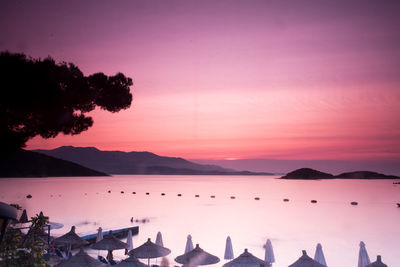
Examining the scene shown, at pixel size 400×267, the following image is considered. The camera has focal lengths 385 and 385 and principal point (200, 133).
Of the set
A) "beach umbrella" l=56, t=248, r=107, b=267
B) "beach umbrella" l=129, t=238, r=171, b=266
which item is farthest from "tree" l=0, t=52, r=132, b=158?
"beach umbrella" l=129, t=238, r=171, b=266

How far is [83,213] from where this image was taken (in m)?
70.8

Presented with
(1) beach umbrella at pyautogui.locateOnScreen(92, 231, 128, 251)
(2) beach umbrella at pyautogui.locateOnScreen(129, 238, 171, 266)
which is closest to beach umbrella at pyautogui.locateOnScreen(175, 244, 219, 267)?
(2) beach umbrella at pyautogui.locateOnScreen(129, 238, 171, 266)

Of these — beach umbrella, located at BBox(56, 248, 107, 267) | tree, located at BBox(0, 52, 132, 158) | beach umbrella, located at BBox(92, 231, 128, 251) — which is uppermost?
tree, located at BBox(0, 52, 132, 158)

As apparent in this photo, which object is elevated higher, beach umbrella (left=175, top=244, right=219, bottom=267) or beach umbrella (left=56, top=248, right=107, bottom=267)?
beach umbrella (left=56, top=248, right=107, bottom=267)

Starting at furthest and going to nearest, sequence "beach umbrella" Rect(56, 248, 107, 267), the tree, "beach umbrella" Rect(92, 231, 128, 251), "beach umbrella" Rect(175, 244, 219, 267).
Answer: "beach umbrella" Rect(92, 231, 128, 251), "beach umbrella" Rect(175, 244, 219, 267), "beach umbrella" Rect(56, 248, 107, 267), the tree

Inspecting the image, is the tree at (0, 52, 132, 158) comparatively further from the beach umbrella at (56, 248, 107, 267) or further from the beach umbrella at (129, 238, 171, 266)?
the beach umbrella at (129, 238, 171, 266)

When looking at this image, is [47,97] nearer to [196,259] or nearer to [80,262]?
[80,262]

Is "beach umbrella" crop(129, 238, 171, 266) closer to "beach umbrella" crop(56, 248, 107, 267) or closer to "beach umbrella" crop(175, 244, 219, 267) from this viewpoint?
"beach umbrella" crop(175, 244, 219, 267)

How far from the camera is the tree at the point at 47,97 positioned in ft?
37.2

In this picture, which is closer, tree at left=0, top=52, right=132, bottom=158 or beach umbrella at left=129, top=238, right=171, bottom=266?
tree at left=0, top=52, right=132, bottom=158

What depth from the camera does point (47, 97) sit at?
1192 cm

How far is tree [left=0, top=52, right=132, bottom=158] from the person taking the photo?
37.2 ft

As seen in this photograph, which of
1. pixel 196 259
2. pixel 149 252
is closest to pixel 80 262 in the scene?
pixel 149 252

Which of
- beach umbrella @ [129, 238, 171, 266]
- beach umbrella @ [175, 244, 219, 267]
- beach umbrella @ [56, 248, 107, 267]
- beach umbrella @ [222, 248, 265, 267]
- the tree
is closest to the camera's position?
the tree
